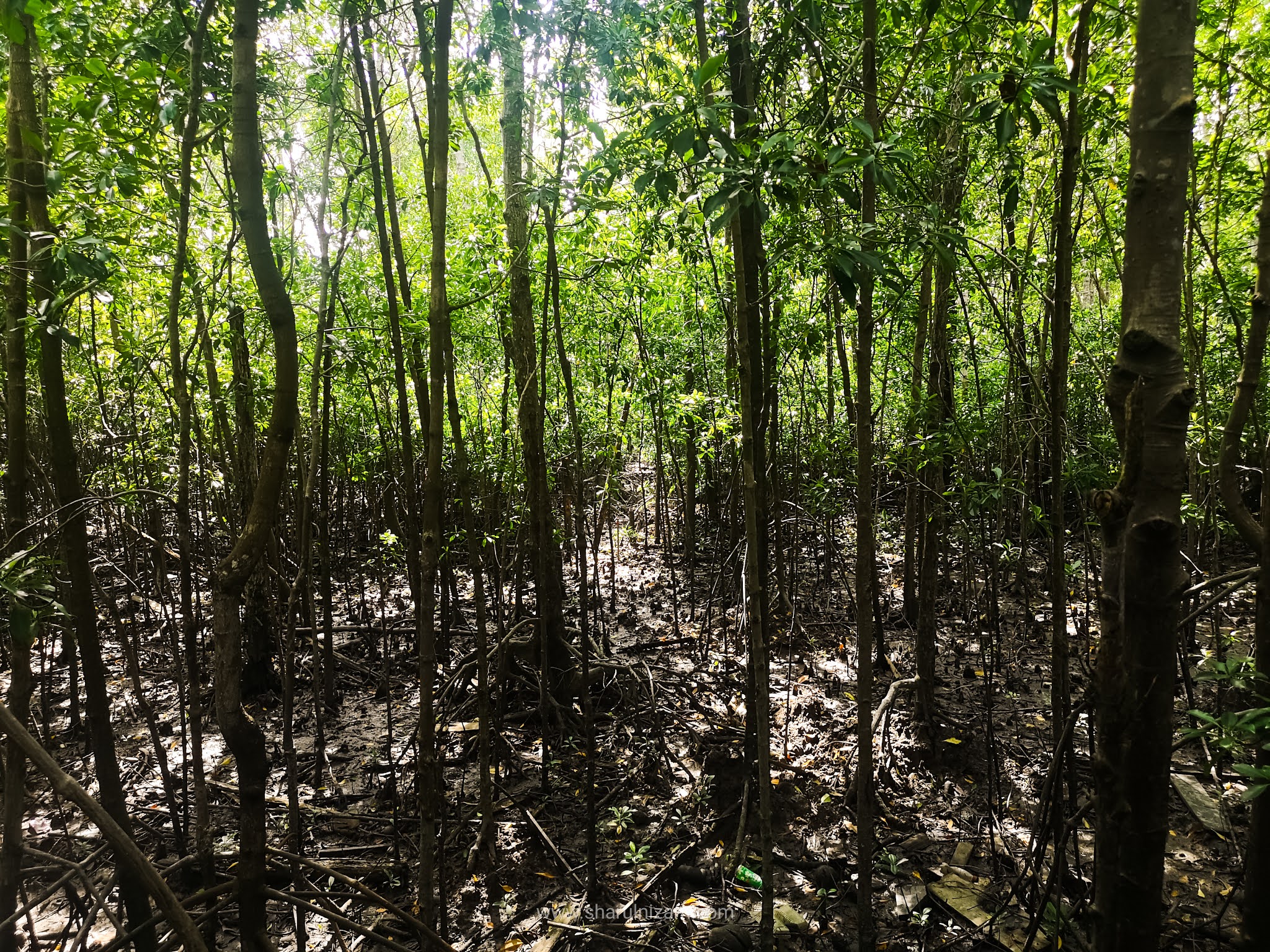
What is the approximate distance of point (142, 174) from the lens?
101 inches

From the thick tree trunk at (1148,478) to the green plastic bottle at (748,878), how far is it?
7.26ft

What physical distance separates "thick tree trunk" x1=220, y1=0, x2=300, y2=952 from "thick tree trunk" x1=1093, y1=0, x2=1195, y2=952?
1967 mm

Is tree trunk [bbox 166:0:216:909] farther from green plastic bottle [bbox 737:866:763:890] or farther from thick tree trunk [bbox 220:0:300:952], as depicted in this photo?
green plastic bottle [bbox 737:866:763:890]

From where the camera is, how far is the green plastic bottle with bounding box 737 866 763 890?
3543 mm

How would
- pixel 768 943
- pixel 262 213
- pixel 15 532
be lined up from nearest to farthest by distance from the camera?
pixel 262 213 < pixel 15 532 < pixel 768 943

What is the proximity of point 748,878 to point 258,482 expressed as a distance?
325 centimetres

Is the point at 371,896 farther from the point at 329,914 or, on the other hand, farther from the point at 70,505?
the point at 70,505

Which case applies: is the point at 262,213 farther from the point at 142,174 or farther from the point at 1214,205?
the point at 1214,205

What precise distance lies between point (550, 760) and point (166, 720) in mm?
3443

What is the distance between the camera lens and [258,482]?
1706 millimetres

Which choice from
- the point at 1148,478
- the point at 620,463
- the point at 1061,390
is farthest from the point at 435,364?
the point at 620,463

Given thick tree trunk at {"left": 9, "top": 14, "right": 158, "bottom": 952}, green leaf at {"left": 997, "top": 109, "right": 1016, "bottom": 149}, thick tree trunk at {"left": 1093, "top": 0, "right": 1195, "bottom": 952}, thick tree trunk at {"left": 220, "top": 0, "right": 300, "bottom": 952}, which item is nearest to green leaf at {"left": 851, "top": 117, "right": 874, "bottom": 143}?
green leaf at {"left": 997, "top": 109, "right": 1016, "bottom": 149}

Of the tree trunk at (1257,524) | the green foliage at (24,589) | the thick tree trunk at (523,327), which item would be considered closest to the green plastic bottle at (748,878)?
the thick tree trunk at (523,327)

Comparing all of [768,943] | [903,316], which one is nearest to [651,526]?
[903,316]
